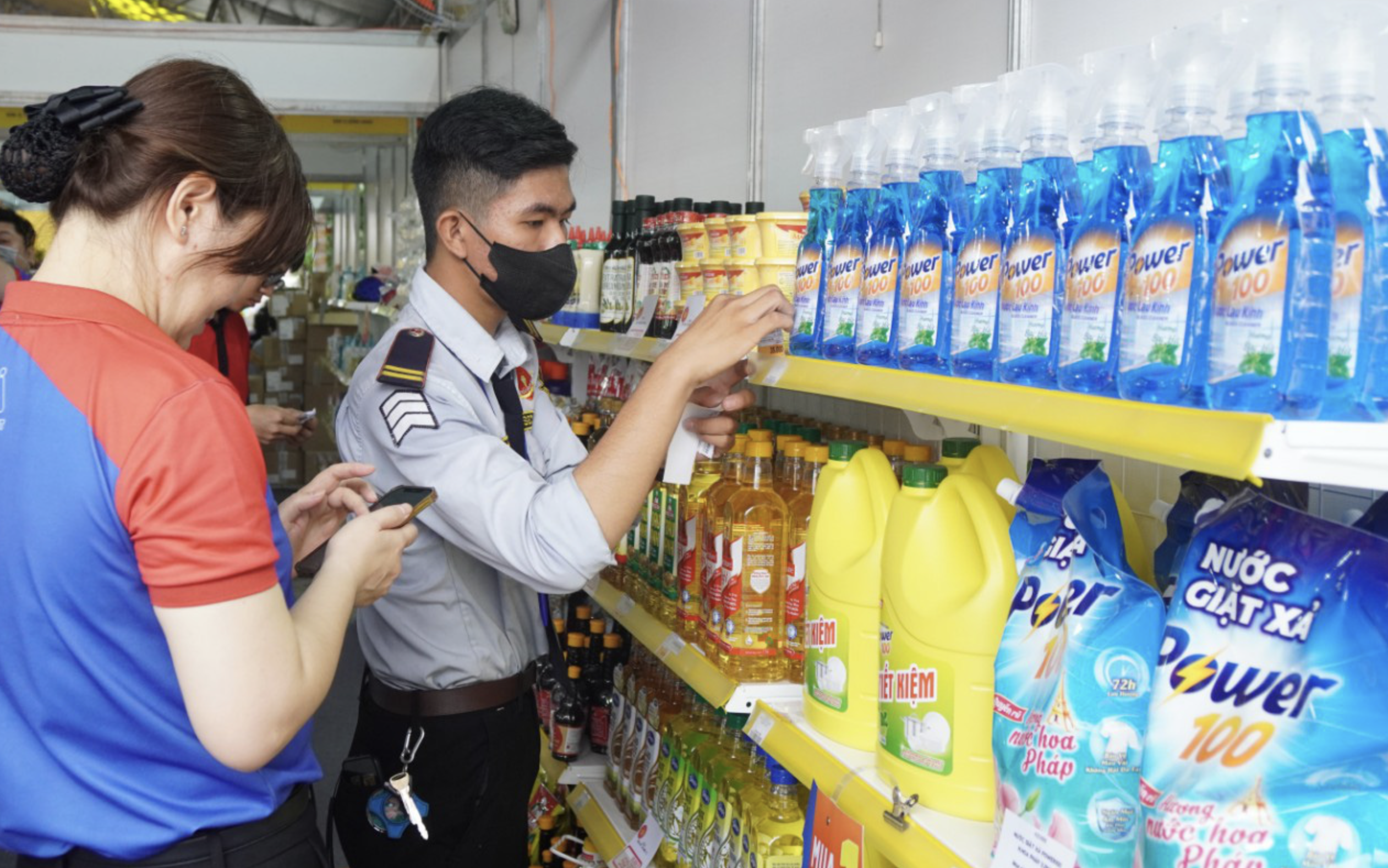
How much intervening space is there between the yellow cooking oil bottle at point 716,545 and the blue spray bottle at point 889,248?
26.8 inches

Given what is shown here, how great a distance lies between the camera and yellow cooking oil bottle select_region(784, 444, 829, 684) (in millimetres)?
2158

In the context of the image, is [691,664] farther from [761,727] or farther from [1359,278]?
[1359,278]

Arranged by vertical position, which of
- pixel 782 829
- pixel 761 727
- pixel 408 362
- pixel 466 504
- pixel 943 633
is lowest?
pixel 782 829

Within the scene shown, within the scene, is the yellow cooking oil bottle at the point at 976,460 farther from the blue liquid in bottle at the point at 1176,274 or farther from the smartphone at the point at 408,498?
the smartphone at the point at 408,498

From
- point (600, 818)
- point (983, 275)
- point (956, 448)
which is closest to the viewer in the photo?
point (983, 275)

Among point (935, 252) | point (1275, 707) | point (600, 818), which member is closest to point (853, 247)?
point (935, 252)

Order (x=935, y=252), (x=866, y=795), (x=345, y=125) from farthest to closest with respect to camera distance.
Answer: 1. (x=345, y=125)
2. (x=866, y=795)
3. (x=935, y=252)

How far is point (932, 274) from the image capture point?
152cm

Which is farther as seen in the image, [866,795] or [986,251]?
[866,795]

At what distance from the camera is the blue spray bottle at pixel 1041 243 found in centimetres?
129

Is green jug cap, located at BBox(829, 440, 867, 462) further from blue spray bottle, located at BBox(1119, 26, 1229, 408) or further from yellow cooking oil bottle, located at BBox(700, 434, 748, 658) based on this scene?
blue spray bottle, located at BBox(1119, 26, 1229, 408)

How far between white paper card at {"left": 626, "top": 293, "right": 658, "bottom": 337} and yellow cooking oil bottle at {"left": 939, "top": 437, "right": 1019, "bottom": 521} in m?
0.95

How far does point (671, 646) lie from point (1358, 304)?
1735 millimetres

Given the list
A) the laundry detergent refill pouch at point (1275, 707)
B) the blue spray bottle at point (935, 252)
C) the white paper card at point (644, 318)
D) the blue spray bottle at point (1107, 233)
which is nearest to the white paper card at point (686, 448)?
the white paper card at point (644, 318)
